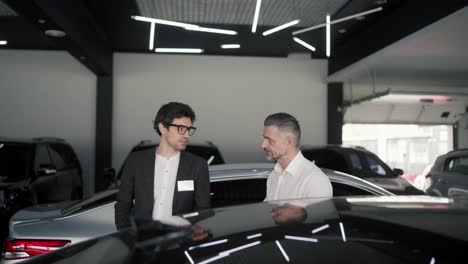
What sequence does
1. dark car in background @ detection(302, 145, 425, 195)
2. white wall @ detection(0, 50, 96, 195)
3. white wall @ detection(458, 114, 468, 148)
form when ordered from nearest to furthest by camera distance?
dark car in background @ detection(302, 145, 425, 195) < white wall @ detection(0, 50, 96, 195) < white wall @ detection(458, 114, 468, 148)

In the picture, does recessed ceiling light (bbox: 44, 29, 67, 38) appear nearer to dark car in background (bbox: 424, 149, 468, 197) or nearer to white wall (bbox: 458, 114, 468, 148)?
dark car in background (bbox: 424, 149, 468, 197)

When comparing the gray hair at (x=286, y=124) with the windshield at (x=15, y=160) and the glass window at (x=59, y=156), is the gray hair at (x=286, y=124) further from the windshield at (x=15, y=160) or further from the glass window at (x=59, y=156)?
the glass window at (x=59, y=156)

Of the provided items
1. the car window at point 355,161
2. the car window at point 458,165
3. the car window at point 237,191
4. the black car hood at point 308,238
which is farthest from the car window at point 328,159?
the black car hood at point 308,238

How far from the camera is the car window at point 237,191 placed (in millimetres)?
3268

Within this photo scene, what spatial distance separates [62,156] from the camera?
809 centimetres

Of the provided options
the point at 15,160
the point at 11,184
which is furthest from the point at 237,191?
the point at 15,160

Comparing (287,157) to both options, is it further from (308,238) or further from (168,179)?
(308,238)

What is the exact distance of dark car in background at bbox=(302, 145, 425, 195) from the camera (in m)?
7.36

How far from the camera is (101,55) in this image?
30.8 feet

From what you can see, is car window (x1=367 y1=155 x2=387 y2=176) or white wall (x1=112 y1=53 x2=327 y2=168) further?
white wall (x1=112 y1=53 x2=327 y2=168)

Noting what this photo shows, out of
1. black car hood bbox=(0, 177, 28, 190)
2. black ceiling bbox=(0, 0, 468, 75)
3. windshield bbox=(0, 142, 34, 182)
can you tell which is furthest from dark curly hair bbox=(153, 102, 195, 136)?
windshield bbox=(0, 142, 34, 182)

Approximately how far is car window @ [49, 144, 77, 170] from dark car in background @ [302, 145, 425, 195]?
3.97 m

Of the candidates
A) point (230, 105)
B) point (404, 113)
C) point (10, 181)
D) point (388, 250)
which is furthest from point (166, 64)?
point (388, 250)

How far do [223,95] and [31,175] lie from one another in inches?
225
